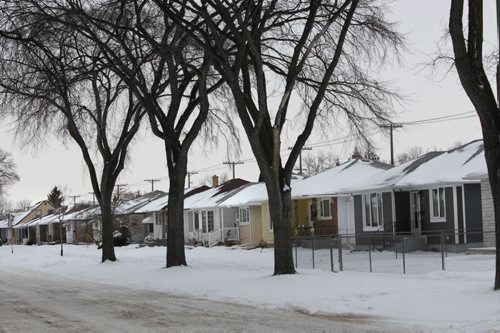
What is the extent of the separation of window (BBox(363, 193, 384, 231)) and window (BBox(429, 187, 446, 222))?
3.17m

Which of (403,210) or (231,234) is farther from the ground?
(403,210)

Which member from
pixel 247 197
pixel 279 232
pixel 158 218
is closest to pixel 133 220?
pixel 158 218

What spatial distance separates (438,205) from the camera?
28078 millimetres

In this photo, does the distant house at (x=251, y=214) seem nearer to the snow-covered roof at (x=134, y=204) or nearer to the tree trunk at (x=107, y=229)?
the tree trunk at (x=107, y=229)

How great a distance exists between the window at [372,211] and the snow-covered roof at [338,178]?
1733mm

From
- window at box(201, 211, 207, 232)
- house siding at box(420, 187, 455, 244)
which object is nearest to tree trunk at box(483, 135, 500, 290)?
house siding at box(420, 187, 455, 244)

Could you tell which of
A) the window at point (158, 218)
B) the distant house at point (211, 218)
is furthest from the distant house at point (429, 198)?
the window at point (158, 218)

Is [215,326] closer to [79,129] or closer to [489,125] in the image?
[489,125]

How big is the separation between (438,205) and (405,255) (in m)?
3.79

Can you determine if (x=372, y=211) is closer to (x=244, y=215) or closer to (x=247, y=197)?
(x=247, y=197)

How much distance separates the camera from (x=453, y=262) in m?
20.8

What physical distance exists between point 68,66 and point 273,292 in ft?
44.9

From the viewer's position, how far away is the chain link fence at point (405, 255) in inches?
787

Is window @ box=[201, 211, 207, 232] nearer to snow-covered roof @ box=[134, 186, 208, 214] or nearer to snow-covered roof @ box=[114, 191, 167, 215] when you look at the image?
snow-covered roof @ box=[134, 186, 208, 214]
